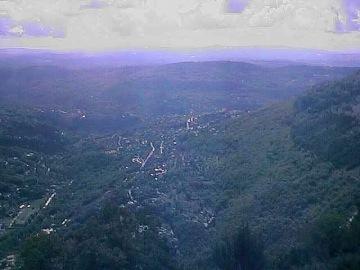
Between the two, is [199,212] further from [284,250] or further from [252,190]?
[284,250]

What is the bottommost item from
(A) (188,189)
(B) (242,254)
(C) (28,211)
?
(C) (28,211)

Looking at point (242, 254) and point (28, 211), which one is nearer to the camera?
point (242, 254)

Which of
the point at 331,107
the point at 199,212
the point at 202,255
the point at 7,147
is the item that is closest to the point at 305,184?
the point at 199,212

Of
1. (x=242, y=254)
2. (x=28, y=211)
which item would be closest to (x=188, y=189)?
(x=28, y=211)

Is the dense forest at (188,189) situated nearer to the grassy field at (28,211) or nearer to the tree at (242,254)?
the tree at (242,254)

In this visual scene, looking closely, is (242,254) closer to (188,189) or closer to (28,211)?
(188,189)

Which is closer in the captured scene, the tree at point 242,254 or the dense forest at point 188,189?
the tree at point 242,254

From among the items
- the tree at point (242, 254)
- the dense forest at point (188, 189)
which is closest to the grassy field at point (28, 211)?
the dense forest at point (188, 189)

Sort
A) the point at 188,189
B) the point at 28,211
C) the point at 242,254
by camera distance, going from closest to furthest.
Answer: the point at 242,254
the point at 188,189
the point at 28,211

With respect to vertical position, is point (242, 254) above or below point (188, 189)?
above
